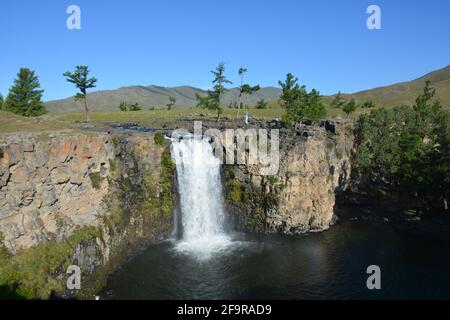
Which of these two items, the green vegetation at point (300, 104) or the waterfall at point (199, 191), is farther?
the green vegetation at point (300, 104)

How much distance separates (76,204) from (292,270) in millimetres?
22983

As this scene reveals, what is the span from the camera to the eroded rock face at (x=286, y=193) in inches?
1938

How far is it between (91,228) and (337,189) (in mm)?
38032

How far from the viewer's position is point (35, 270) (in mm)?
29469

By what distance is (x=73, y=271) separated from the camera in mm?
32594

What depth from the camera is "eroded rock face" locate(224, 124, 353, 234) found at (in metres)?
49.2

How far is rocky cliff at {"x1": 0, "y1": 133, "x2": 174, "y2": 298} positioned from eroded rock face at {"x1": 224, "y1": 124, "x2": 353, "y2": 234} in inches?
360

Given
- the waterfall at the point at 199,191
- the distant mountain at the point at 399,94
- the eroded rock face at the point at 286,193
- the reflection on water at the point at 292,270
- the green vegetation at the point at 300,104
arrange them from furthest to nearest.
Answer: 1. the distant mountain at the point at 399,94
2. the green vegetation at the point at 300,104
3. the eroded rock face at the point at 286,193
4. the waterfall at the point at 199,191
5. the reflection on water at the point at 292,270

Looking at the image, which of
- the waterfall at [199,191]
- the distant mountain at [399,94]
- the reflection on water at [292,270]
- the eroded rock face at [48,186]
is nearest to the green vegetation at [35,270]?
the eroded rock face at [48,186]

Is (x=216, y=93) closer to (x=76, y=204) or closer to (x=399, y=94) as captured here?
(x=76, y=204)

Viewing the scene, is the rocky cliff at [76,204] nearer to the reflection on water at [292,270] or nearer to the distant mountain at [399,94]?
the reflection on water at [292,270]

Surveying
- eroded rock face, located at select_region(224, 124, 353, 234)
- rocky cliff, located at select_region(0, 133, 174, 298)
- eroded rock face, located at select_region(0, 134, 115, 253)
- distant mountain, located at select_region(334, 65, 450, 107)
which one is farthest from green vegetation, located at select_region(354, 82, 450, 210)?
distant mountain, located at select_region(334, 65, 450, 107)

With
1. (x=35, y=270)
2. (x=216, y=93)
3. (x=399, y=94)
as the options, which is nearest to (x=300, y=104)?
(x=216, y=93)

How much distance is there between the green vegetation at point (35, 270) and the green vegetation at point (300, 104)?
3829 cm
